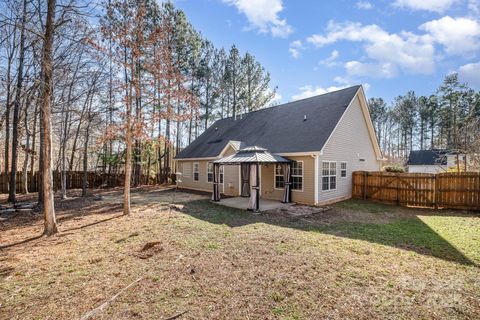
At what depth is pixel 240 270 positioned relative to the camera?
4305mm

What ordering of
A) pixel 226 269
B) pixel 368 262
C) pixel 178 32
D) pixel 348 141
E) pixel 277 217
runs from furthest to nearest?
pixel 178 32 → pixel 348 141 → pixel 277 217 → pixel 368 262 → pixel 226 269

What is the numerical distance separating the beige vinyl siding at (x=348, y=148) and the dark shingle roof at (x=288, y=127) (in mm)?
575

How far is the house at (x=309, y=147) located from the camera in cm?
1144

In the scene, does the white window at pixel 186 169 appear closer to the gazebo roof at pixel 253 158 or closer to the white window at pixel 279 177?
the gazebo roof at pixel 253 158

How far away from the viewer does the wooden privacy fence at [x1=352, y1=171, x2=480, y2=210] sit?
10.1 metres

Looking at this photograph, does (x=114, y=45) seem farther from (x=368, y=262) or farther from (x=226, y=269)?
(x=368, y=262)

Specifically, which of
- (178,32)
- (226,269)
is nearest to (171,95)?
(226,269)

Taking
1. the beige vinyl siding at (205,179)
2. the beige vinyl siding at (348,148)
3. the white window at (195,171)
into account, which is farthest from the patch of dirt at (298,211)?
the white window at (195,171)

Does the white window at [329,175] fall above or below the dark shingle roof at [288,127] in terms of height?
below

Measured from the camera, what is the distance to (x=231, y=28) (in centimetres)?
1416

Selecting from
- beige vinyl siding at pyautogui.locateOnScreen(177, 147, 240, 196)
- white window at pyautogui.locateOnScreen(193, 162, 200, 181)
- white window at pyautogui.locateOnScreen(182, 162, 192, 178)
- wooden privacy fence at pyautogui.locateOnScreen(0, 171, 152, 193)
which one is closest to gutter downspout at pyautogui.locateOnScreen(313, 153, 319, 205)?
beige vinyl siding at pyautogui.locateOnScreen(177, 147, 240, 196)

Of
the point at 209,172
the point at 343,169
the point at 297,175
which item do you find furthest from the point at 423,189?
the point at 209,172

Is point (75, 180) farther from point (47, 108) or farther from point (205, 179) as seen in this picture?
point (47, 108)

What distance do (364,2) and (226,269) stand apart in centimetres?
1140
